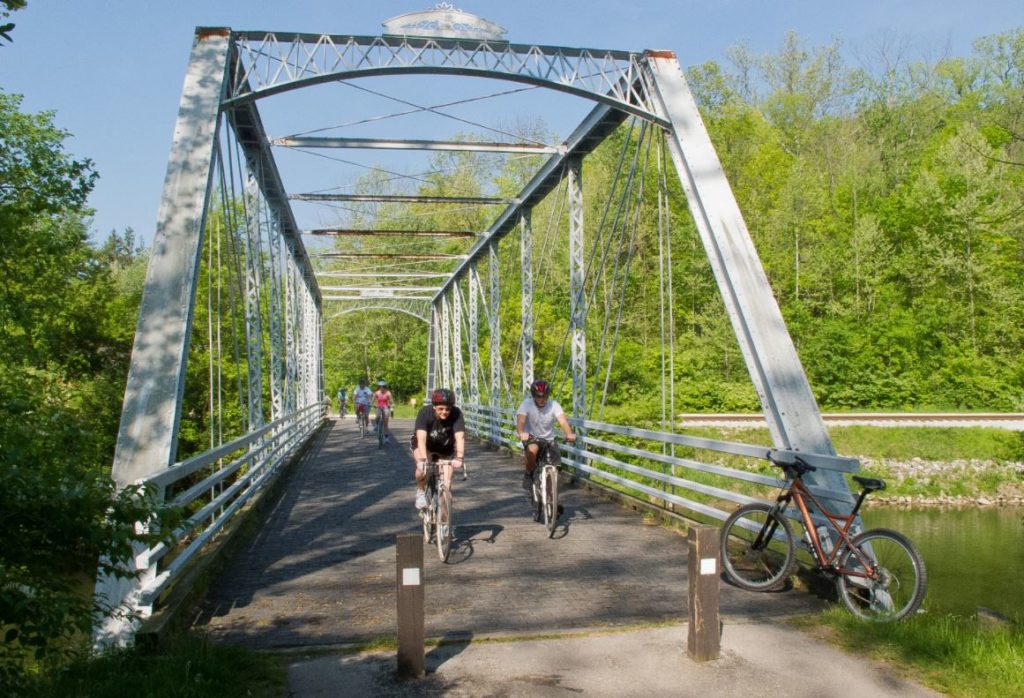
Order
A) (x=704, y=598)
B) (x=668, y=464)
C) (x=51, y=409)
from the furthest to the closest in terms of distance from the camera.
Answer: (x=51, y=409)
(x=668, y=464)
(x=704, y=598)

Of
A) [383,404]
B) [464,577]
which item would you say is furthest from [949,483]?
[464,577]

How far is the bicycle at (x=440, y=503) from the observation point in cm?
807

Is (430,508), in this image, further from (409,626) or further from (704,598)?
(704,598)

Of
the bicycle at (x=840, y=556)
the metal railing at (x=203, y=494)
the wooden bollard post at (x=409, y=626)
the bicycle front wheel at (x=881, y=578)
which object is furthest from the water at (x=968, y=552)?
the wooden bollard post at (x=409, y=626)

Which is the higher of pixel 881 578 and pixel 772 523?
pixel 772 523

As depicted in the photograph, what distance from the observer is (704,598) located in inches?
200

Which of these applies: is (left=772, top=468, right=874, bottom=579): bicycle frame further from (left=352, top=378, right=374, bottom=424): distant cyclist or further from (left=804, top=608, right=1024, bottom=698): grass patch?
(left=352, top=378, right=374, bottom=424): distant cyclist

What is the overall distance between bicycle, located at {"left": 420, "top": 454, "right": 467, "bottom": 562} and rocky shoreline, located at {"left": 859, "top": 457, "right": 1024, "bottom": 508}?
64.3ft

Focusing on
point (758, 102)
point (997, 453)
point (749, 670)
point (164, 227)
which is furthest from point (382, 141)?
point (758, 102)

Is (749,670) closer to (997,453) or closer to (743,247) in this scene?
(743,247)

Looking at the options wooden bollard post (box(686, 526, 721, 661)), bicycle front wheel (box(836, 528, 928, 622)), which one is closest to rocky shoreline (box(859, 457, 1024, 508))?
bicycle front wheel (box(836, 528, 928, 622))

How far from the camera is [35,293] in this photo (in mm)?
24719

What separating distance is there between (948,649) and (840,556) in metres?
1.20

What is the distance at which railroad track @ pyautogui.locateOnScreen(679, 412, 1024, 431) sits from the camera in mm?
30672
